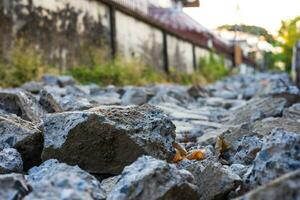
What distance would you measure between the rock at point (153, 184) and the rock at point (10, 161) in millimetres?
561

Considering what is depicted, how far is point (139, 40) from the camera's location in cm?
1350

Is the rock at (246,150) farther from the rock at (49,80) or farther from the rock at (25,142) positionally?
the rock at (49,80)

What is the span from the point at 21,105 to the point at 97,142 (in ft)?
3.70

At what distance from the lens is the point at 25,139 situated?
2070 millimetres

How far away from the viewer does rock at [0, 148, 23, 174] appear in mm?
1871

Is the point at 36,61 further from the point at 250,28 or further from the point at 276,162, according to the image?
the point at 276,162

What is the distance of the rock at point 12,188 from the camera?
1322mm

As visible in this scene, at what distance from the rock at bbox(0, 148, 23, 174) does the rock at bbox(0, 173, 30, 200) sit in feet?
1.71

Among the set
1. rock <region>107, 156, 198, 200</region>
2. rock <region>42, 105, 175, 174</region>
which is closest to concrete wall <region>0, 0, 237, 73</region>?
rock <region>42, 105, 175, 174</region>

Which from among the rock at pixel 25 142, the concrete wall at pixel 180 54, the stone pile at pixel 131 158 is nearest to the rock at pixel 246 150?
the stone pile at pixel 131 158

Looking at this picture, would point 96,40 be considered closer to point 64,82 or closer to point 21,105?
point 64,82

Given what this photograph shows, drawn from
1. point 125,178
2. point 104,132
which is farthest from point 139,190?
point 104,132

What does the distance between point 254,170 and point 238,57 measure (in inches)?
1222

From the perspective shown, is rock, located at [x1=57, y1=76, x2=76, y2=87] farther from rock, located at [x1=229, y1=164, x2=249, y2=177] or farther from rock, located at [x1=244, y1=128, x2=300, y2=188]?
rock, located at [x1=244, y1=128, x2=300, y2=188]
